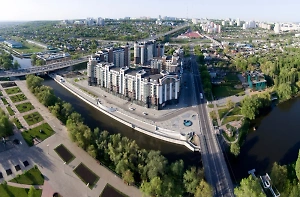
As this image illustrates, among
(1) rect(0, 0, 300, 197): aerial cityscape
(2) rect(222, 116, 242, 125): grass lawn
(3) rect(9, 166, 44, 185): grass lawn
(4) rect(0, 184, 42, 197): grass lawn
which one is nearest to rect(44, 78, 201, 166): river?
(1) rect(0, 0, 300, 197): aerial cityscape

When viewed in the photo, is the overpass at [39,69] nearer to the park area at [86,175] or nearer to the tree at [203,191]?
the park area at [86,175]

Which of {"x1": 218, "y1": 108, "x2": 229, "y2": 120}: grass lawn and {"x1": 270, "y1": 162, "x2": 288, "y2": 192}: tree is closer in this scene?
{"x1": 270, "y1": 162, "x2": 288, "y2": 192}: tree

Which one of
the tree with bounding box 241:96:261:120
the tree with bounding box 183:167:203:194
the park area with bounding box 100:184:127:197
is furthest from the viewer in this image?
the tree with bounding box 241:96:261:120

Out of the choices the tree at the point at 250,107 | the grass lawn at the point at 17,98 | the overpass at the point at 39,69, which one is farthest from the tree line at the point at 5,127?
the tree at the point at 250,107

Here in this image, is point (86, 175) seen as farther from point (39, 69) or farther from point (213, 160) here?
point (39, 69)

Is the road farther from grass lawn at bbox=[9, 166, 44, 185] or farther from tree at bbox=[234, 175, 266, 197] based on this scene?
grass lawn at bbox=[9, 166, 44, 185]

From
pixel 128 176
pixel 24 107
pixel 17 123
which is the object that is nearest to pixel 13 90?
pixel 24 107
